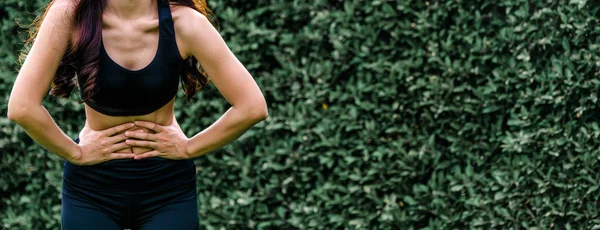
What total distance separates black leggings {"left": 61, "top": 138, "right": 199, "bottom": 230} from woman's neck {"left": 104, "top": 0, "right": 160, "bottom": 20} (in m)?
0.52

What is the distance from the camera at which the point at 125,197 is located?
292 centimetres

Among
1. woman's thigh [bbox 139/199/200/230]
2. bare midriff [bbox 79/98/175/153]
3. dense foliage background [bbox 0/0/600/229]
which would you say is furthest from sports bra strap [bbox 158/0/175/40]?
dense foliage background [bbox 0/0/600/229]

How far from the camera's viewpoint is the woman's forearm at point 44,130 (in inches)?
111

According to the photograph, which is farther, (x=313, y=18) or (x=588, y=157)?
(x=313, y=18)

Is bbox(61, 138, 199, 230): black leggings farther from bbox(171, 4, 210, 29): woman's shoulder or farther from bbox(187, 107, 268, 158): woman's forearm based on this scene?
bbox(171, 4, 210, 29): woman's shoulder

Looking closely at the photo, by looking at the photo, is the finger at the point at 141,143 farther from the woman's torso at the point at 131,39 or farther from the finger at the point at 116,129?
the woman's torso at the point at 131,39

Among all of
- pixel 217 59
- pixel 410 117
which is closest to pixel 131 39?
pixel 217 59

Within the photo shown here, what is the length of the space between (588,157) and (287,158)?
1.81m

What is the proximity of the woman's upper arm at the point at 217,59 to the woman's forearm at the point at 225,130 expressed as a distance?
33mm

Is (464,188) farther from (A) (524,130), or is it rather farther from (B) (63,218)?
(B) (63,218)

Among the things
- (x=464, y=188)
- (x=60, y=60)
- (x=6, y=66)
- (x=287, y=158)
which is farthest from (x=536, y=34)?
(x=6, y=66)

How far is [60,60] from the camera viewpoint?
279 cm

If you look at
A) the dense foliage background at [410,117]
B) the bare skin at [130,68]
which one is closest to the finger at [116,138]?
the bare skin at [130,68]

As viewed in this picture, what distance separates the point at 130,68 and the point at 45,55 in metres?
0.28
